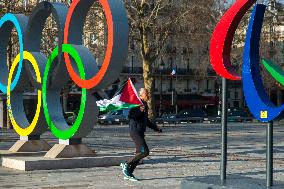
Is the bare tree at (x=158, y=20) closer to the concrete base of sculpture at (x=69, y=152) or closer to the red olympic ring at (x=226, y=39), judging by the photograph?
the concrete base of sculpture at (x=69, y=152)

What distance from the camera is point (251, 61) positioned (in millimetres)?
9117

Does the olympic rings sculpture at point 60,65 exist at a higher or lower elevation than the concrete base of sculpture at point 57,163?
higher

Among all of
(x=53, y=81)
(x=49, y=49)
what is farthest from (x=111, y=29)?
(x=49, y=49)

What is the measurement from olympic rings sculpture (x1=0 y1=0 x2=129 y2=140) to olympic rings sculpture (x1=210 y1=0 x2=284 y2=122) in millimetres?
4455

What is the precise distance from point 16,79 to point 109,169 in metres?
4.50

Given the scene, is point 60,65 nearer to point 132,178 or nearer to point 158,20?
point 132,178

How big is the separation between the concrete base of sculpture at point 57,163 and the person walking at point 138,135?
229 centimetres

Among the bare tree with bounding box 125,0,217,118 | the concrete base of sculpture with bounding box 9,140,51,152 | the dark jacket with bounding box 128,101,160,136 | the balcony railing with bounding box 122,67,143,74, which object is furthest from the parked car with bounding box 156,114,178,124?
the dark jacket with bounding box 128,101,160,136

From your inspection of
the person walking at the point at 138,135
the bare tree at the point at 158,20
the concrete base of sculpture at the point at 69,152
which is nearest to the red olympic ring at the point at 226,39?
the person walking at the point at 138,135

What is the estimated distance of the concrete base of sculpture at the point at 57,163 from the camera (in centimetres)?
1411

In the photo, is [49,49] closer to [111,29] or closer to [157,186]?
[111,29]

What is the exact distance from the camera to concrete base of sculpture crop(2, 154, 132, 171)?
14.1m

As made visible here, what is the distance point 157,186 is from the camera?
37.9 feet

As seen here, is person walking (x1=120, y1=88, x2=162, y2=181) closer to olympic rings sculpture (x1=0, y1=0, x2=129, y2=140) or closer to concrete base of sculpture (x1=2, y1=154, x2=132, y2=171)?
olympic rings sculpture (x1=0, y1=0, x2=129, y2=140)
